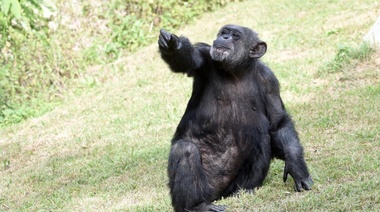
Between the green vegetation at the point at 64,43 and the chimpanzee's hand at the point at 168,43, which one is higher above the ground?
the chimpanzee's hand at the point at 168,43

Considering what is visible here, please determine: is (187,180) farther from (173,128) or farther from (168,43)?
(173,128)

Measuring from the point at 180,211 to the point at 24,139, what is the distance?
500 cm

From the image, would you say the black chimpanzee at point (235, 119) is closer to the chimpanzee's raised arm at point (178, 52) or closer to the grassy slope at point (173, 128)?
the chimpanzee's raised arm at point (178, 52)

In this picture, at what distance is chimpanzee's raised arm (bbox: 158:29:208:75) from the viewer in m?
5.65

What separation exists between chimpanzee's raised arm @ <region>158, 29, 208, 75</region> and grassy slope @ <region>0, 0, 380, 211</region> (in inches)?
42.2

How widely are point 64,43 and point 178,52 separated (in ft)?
23.1

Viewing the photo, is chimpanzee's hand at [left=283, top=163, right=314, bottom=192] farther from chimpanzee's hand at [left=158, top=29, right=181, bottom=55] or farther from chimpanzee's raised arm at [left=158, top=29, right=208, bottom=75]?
chimpanzee's hand at [left=158, top=29, right=181, bottom=55]

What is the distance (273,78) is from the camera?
634 cm

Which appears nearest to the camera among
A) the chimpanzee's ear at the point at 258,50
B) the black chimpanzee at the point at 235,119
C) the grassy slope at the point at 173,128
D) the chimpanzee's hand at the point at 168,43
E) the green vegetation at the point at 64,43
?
the chimpanzee's hand at the point at 168,43

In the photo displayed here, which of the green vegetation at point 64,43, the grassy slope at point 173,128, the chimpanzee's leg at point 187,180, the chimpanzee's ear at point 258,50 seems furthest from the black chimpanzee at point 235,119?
the green vegetation at point 64,43

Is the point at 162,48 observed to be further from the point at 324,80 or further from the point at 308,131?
the point at 324,80

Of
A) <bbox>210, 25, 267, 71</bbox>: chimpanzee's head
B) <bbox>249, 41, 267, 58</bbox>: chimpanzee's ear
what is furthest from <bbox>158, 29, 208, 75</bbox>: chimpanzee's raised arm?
<bbox>249, 41, 267, 58</bbox>: chimpanzee's ear

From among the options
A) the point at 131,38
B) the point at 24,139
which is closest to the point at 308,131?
the point at 24,139

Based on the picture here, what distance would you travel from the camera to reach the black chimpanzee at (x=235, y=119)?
6148 mm
